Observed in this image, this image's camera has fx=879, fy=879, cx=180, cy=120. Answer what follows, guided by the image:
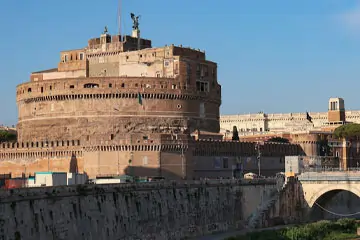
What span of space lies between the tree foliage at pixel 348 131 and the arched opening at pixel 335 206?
83.8 ft

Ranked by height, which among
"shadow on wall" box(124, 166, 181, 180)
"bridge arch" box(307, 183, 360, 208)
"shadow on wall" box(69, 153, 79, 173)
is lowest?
"bridge arch" box(307, 183, 360, 208)

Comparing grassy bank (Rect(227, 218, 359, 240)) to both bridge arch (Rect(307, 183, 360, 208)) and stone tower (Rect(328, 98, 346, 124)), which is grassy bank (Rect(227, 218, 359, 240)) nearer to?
bridge arch (Rect(307, 183, 360, 208))

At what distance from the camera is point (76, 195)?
4600 centimetres

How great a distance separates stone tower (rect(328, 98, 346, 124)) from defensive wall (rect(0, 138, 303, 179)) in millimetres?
40371

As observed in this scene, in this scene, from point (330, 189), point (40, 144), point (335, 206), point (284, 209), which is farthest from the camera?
point (40, 144)

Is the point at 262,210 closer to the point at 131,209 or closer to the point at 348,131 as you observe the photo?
the point at 131,209

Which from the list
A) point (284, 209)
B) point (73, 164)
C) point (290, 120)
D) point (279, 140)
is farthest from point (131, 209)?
point (290, 120)

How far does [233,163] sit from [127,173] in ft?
42.9

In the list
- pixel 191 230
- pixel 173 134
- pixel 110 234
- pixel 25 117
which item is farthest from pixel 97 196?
pixel 25 117

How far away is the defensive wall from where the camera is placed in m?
70.3

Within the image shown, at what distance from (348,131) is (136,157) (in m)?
39.7

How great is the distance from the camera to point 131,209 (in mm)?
51219

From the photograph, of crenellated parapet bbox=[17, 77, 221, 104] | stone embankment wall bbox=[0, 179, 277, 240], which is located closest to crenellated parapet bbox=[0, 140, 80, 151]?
crenellated parapet bbox=[17, 77, 221, 104]

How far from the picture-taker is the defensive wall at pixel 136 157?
70.3 m
